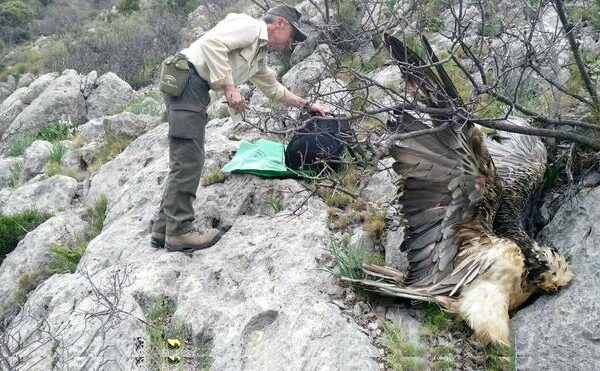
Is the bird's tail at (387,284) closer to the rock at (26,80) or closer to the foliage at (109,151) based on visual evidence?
the foliage at (109,151)

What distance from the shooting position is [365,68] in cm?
740

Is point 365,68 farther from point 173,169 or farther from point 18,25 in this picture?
point 18,25

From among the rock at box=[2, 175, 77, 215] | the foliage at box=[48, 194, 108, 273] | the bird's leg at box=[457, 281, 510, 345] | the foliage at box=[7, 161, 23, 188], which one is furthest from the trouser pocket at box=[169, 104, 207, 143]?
the foliage at box=[7, 161, 23, 188]

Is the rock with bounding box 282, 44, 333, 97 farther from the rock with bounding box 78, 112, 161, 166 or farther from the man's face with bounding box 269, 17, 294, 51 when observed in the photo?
the man's face with bounding box 269, 17, 294, 51

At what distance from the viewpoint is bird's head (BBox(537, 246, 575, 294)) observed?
3.12 meters

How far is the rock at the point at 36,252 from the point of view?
5.74m

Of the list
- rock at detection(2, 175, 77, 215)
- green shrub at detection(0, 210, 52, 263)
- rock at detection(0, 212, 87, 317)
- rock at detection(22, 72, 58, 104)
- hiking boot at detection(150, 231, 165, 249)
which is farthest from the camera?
rock at detection(22, 72, 58, 104)

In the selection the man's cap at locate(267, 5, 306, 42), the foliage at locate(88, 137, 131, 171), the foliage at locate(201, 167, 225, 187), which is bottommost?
the foliage at locate(88, 137, 131, 171)

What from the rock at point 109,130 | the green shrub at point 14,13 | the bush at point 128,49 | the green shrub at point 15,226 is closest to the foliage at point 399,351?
the green shrub at point 15,226

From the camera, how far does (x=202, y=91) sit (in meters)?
4.38

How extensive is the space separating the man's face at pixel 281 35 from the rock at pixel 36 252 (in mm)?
3020

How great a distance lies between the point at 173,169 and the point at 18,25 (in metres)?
26.5

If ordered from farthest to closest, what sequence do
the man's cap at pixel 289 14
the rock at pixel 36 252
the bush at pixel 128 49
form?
the bush at pixel 128 49 < the rock at pixel 36 252 < the man's cap at pixel 289 14

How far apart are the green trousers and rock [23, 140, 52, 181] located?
544cm
